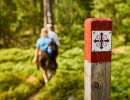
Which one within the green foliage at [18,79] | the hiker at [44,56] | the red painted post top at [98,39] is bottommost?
the green foliage at [18,79]

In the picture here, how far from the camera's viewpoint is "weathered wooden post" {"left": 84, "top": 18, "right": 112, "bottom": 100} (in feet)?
6.79

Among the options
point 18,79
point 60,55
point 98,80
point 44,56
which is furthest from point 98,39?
point 60,55

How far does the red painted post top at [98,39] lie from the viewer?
81.0 inches

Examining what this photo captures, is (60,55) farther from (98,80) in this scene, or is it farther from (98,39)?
(98,39)

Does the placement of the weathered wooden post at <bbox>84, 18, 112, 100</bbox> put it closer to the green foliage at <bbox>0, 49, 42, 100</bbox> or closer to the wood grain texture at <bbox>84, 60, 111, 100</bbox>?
the wood grain texture at <bbox>84, 60, 111, 100</bbox>

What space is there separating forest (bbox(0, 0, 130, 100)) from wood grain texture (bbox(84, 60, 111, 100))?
3042mm

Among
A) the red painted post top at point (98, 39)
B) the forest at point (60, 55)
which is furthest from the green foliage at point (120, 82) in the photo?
the red painted post top at point (98, 39)

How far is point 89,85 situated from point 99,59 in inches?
12.5

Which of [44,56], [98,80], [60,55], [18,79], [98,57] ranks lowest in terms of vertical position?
[18,79]

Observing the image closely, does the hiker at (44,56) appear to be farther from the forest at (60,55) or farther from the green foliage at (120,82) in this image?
the green foliage at (120,82)

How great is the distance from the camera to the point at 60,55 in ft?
31.0

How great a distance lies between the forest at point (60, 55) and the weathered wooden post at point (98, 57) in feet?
10.1

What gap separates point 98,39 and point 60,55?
7.38 metres

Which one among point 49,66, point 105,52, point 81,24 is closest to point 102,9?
point 81,24
